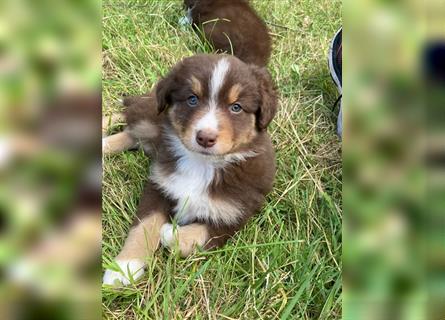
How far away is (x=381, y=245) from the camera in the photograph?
2.32 ft

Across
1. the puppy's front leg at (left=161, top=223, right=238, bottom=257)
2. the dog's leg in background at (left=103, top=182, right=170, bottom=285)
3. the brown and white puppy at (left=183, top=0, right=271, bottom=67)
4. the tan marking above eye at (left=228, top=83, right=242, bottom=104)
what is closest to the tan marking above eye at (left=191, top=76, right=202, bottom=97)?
the tan marking above eye at (left=228, top=83, right=242, bottom=104)

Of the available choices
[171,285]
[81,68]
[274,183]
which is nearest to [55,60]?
[81,68]

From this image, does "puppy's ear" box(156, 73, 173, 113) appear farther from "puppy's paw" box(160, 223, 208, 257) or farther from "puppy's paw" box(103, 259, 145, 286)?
"puppy's paw" box(103, 259, 145, 286)

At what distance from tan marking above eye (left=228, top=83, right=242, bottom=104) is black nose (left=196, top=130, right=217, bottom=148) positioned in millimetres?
290

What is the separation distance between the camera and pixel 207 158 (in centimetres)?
290

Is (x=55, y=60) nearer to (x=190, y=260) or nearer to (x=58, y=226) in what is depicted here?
(x=58, y=226)

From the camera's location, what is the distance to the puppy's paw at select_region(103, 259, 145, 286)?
7.78 feet

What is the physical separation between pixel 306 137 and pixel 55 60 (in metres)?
3.25

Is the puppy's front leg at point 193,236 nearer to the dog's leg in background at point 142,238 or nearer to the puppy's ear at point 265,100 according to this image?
the dog's leg in background at point 142,238

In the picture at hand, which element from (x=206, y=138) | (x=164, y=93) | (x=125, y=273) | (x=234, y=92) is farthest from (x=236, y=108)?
(x=125, y=273)

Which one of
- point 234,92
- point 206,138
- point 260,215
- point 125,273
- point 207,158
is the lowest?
point 260,215

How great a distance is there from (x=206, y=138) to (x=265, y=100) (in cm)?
51

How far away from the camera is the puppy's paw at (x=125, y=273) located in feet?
7.78

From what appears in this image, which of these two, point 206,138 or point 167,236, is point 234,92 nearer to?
point 206,138
